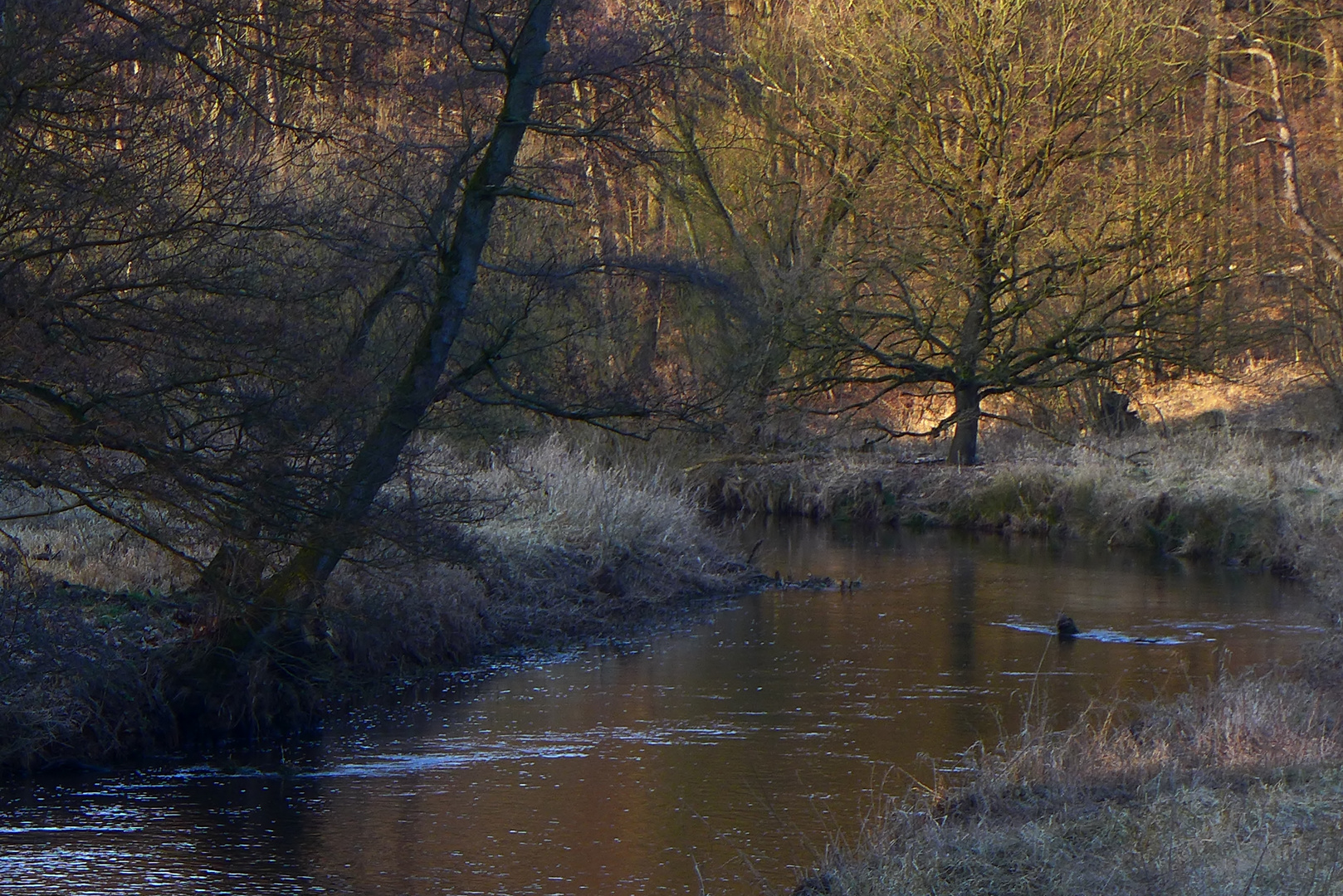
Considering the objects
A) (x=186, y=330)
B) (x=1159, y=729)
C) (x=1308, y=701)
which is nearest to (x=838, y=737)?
(x=1159, y=729)

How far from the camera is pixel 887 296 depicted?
23.8 meters

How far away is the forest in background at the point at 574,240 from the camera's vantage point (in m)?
6.92

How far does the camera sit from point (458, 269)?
12562mm

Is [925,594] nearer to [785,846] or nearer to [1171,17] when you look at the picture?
[785,846]

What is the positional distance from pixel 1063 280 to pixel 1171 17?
4.75m

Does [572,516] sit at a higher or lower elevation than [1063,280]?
lower

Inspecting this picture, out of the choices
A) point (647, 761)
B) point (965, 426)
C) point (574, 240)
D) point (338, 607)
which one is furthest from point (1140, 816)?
point (965, 426)

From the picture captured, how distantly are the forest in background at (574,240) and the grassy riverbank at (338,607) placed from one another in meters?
0.39

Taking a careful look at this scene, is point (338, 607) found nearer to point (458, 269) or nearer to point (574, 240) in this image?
point (458, 269)

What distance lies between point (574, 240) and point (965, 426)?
1132 centimetres

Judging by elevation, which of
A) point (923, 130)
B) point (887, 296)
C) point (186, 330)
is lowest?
point (186, 330)

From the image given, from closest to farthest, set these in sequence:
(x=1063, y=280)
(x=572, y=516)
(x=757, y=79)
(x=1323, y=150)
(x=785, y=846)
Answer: (x=785, y=846)
(x=572, y=516)
(x=1063, y=280)
(x=757, y=79)
(x=1323, y=150)

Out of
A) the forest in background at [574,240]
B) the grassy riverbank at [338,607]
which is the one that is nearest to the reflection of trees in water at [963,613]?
the grassy riverbank at [338,607]

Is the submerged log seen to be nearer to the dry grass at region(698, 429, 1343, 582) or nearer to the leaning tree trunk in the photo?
the dry grass at region(698, 429, 1343, 582)
